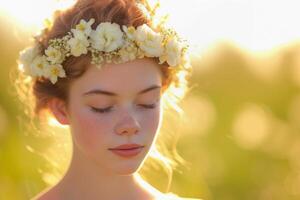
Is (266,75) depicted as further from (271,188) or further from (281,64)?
(271,188)

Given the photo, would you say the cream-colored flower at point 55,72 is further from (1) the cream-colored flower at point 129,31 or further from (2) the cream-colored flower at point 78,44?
(1) the cream-colored flower at point 129,31

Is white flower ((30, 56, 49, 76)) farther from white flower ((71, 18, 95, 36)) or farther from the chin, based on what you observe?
the chin

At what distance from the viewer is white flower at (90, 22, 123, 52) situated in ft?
14.7

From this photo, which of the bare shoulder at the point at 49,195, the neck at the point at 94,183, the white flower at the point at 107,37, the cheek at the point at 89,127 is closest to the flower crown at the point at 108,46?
the white flower at the point at 107,37

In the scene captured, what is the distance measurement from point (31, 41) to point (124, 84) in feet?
2.92

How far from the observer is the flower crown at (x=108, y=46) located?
14.6 feet

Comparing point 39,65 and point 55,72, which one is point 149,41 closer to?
point 55,72

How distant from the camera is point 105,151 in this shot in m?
4.34

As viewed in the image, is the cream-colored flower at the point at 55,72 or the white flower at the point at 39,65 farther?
the white flower at the point at 39,65

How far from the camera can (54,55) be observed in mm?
4613

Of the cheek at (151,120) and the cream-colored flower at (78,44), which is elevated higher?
the cream-colored flower at (78,44)

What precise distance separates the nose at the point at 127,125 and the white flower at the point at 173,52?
18.1 inches

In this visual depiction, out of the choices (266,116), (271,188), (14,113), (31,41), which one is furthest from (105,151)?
(266,116)

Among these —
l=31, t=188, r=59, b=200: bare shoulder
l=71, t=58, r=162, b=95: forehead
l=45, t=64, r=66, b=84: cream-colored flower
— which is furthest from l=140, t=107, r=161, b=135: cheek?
l=31, t=188, r=59, b=200: bare shoulder
